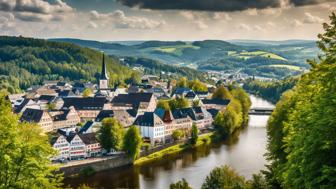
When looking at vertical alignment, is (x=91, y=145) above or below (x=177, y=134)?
above

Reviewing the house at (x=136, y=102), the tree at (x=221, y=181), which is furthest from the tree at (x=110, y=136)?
the house at (x=136, y=102)

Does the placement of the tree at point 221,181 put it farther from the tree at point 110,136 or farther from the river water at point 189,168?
the tree at point 110,136

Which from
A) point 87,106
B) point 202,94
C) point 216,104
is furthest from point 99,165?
point 202,94

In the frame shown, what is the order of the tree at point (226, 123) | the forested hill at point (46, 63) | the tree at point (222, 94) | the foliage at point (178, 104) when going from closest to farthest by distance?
the tree at point (226, 123) < the foliage at point (178, 104) < the tree at point (222, 94) < the forested hill at point (46, 63)

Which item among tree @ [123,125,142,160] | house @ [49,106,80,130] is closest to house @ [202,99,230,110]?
house @ [49,106,80,130]

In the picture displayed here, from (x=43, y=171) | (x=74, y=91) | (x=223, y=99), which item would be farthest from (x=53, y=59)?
(x=43, y=171)

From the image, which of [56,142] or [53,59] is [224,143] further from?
[53,59]

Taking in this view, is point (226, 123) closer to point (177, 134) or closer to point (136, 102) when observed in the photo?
point (177, 134)
